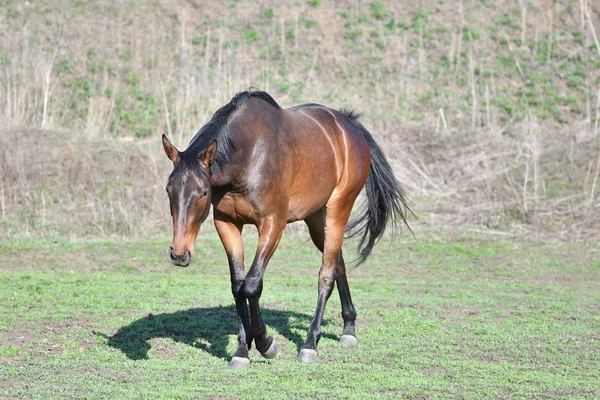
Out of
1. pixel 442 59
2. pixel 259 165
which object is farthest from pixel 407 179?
pixel 259 165

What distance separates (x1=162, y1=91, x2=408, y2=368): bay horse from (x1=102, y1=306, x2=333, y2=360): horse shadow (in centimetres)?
71

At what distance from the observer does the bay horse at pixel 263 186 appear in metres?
6.45

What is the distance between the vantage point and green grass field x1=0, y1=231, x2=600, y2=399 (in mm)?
6395

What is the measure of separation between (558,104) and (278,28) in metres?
11.2

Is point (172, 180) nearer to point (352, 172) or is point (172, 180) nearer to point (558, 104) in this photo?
point (352, 172)

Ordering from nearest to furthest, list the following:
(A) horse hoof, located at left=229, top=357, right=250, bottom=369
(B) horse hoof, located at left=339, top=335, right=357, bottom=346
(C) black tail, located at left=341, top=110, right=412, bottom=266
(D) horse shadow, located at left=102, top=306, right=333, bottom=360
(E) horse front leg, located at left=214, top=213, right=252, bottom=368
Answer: (A) horse hoof, located at left=229, top=357, right=250, bottom=369, (E) horse front leg, located at left=214, top=213, right=252, bottom=368, (D) horse shadow, located at left=102, top=306, right=333, bottom=360, (B) horse hoof, located at left=339, top=335, right=357, bottom=346, (C) black tail, located at left=341, top=110, right=412, bottom=266

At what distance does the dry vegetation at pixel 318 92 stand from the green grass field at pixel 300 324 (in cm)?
316

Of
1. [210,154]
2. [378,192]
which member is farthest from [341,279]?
[210,154]

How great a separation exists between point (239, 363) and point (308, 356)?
0.75m

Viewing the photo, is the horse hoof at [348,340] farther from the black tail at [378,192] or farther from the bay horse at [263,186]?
the black tail at [378,192]

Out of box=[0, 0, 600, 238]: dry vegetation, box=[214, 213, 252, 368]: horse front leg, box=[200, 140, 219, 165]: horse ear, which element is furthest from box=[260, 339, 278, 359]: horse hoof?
box=[0, 0, 600, 238]: dry vegetation

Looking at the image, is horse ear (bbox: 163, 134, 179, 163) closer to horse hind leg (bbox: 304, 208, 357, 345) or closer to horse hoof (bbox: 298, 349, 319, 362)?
horse hoof (bbox: 298, 349, 319, 362)

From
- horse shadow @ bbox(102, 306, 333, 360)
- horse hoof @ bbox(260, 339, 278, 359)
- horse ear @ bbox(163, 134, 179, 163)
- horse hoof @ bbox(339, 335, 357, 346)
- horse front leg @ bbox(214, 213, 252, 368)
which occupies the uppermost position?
horse ear @ bbox(163, 134, 179, 163)

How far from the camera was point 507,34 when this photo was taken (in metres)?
34.1
